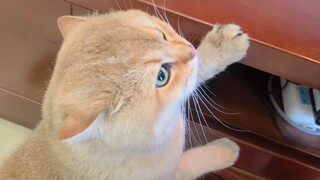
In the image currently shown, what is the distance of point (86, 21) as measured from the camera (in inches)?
30.8

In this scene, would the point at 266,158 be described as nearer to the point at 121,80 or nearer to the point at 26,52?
the point at 121,80

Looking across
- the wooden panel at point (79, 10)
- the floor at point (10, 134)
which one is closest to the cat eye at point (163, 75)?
the wooden panel at point (79, 10)

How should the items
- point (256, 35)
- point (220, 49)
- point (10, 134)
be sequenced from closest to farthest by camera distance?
point (256, 35) → point (220, 49) → point (10, 134)

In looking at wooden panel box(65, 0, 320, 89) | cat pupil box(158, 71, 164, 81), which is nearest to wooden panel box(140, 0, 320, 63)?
wooden panel box(65, 0, 320, 89)

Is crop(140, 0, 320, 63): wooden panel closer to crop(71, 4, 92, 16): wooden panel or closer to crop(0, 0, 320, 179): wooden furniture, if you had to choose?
crop(0, 0, 320, 179): wooden furniture

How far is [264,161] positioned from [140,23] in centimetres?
42

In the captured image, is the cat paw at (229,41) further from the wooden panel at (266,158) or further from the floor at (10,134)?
the floor at (10,134)

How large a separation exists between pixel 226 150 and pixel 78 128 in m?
0.43

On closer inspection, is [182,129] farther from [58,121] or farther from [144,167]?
[58,121]

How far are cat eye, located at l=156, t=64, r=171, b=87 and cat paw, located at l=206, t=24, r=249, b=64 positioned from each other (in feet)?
0.36

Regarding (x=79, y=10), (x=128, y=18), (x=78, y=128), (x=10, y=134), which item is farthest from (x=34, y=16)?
(x=10, y=134)

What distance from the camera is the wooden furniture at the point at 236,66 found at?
75cm

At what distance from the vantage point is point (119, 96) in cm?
67

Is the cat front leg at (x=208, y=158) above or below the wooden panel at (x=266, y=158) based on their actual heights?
below
